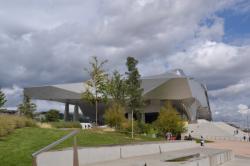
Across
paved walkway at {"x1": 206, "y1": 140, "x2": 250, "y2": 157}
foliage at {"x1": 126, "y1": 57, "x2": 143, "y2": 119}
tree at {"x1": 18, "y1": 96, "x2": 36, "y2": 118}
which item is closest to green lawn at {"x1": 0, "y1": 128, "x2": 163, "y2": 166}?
paved walkway at {"x1": 206, "y1": 140, "x2": 250, "y2": 157}

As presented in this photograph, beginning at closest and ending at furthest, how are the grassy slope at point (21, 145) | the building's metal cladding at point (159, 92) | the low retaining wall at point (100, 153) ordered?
the grassy slope at point (21, 145) < the low retaining wall at point (100, 153) < the building's metal cladding at point (159, 92)

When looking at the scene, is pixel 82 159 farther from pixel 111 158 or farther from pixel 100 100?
pixel 100 100

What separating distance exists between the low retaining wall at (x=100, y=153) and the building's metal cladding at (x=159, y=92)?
54320mm

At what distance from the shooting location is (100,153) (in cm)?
1616

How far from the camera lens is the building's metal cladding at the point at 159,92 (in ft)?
258

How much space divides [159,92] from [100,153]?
6551 centimetres

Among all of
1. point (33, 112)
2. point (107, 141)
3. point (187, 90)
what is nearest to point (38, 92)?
point (33, 112)

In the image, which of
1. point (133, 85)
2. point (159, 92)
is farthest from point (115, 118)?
point (159, 92)

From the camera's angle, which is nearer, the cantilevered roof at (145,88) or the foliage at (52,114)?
the cantilevered roof at (145,88)

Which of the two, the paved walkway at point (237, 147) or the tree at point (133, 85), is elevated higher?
the tree at point (133, 85)

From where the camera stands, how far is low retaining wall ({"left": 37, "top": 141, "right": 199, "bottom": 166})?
1288cm

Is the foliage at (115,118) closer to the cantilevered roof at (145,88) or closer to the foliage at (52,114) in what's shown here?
the cantilevered roof at (145,88)

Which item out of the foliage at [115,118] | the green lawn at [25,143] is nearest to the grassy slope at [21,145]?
the green lawn at [25,143]

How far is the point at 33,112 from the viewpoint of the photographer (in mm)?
58438
